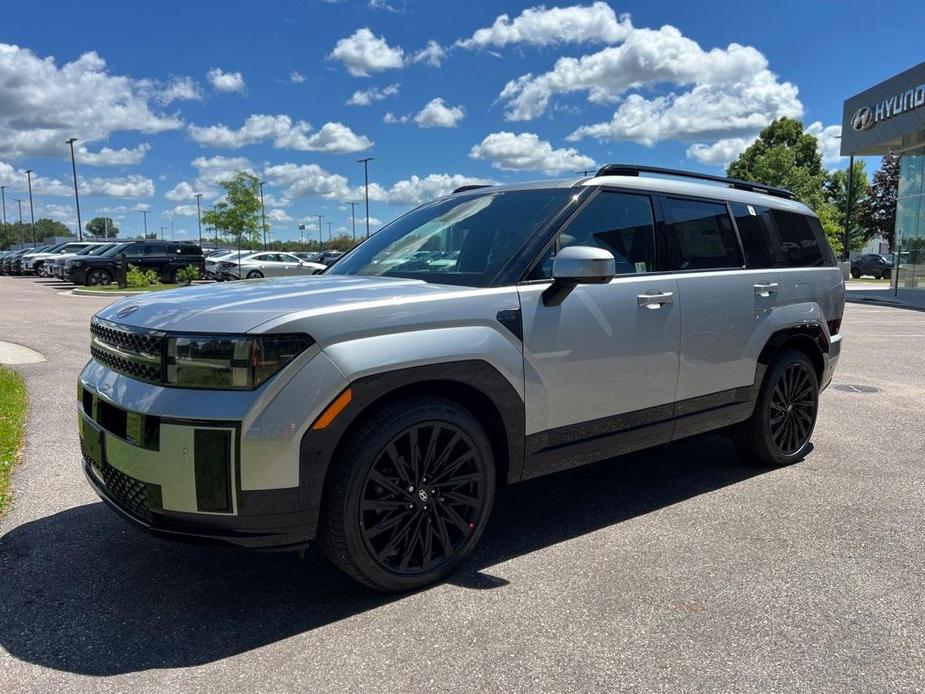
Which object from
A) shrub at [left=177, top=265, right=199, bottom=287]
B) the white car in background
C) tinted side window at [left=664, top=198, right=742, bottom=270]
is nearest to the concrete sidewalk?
tinted side window at [left=664, top=198, right=742, bottom=270]

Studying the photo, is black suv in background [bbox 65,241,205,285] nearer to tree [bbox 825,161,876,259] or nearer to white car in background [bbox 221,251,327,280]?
white car in background [bbox 221,251,327,280]

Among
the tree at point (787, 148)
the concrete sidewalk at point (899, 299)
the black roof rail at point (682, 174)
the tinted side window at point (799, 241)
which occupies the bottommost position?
the concrete sidewalk at point (899, 299)

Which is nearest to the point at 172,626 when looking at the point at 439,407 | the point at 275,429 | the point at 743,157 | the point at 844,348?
the point at 275,429

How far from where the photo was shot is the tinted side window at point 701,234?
4.14 m

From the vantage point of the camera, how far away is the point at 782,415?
489 cm

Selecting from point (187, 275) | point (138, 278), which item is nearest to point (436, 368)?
point (138, 278)

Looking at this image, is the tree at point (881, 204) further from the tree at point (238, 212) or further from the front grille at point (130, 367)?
the front grille at point (130, 367)

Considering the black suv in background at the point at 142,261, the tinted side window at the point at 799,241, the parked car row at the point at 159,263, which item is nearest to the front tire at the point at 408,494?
the tinted side window at the point at 799,241

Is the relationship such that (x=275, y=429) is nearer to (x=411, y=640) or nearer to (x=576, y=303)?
(x=411, y=640)

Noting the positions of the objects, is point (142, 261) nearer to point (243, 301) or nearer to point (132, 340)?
point (132, 340)

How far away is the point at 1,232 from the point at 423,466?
155267mm

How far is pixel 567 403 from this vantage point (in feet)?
11.4

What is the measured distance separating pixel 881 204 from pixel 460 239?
60.7 meters

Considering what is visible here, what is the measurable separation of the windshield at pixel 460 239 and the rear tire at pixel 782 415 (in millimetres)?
2140
